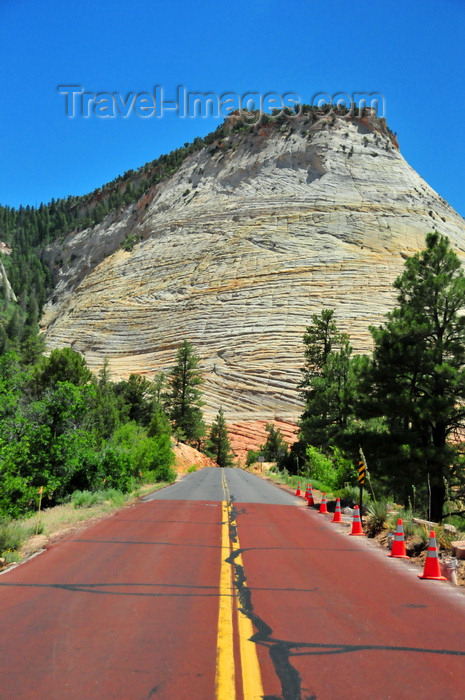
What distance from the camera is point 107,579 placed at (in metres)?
6.65

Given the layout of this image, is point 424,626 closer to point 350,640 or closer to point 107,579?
point 350,640

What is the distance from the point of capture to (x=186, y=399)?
2133 inches

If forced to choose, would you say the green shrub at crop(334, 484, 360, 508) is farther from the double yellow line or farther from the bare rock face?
the bare rock face

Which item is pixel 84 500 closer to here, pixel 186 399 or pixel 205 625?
pixel 205 625

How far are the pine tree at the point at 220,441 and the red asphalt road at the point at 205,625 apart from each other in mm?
43621

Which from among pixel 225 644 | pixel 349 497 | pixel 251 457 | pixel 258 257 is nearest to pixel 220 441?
pixel 251 457

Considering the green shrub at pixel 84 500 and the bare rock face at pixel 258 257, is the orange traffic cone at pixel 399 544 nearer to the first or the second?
the green shrub at pixel 84 500

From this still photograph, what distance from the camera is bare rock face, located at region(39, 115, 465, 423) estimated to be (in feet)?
197

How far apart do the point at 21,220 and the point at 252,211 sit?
110 metres

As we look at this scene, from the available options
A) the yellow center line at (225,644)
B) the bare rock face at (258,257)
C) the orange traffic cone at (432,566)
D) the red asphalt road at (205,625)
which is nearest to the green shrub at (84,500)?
the red asphalt road at (205,625)

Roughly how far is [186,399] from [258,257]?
26754 millimetres

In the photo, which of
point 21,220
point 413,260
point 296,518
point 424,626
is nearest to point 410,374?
point 413,260

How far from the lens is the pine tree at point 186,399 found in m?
53.3

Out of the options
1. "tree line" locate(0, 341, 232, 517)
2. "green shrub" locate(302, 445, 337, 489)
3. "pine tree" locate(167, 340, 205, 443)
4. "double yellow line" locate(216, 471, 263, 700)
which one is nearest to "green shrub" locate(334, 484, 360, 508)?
"green shrub" locate(302, 445, 337, 489)
